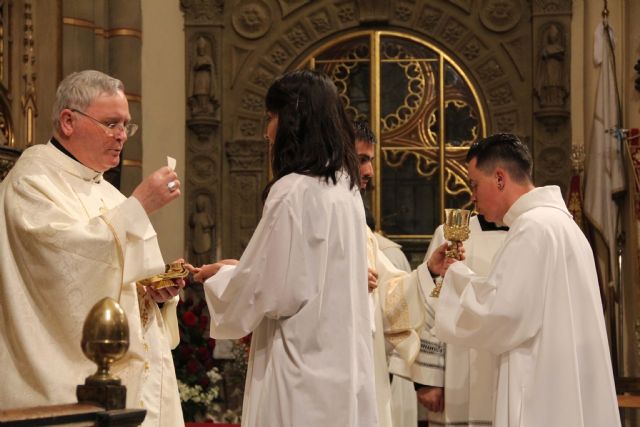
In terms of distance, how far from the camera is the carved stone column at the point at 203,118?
905cm

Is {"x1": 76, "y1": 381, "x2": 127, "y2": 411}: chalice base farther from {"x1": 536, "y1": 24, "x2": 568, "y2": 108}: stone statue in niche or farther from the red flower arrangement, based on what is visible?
{"x1": 536, "y1": 24, "x2": 568, "y2": 108}: stone statue in niche

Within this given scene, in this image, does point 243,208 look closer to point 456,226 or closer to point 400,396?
point 400,396

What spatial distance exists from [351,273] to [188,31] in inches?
247

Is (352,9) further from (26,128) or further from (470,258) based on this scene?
(470,258)

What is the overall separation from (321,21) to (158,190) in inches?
233

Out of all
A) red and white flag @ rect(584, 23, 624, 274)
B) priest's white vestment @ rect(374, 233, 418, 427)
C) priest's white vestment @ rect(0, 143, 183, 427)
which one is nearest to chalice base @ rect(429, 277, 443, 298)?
priest's white vestment @ rect(374, 233, 418, 427)

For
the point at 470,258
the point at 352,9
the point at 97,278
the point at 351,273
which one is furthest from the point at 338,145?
Answer: the point at 352,9

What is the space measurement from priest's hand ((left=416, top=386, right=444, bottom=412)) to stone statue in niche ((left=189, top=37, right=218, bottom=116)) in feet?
16.1

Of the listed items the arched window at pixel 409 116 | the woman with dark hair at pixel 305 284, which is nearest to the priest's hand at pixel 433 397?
the woman with dark hair at pixel 305 284

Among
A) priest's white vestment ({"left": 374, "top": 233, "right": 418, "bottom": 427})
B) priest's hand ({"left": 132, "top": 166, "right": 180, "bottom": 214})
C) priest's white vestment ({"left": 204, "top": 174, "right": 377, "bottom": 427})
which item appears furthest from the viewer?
priest's white vestment ({"left": 374, "top": 233, "right": 418, "bottom": 427})

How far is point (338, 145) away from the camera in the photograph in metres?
3.35

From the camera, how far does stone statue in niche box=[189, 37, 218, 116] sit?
911 cm

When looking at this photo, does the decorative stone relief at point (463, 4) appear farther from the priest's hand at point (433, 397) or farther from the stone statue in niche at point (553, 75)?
the priest's hand at point (433, 397)

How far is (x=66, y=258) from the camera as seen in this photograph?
3.56 m
